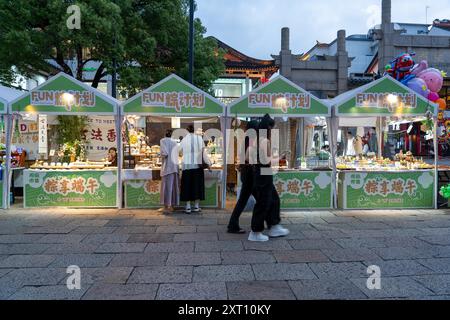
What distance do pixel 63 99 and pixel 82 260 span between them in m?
4.00

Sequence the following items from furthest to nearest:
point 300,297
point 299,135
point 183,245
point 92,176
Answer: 1. point 299,135
2. point 92,176
3. point 183,245
4. point 300,297

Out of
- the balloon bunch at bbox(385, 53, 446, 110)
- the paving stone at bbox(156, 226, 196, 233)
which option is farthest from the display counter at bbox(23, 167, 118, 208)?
the balloon bunch at bbox(385, 53, 446, 110)

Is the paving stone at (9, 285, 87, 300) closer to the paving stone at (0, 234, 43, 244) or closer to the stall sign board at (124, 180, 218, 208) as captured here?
the paving stone at (0, 234, 43, 244)

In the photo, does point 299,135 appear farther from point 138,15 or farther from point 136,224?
point 138,15

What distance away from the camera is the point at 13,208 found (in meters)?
7.60

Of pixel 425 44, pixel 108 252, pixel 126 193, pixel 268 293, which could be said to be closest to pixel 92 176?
pixel 126 193

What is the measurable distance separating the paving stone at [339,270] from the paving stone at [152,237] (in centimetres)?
215

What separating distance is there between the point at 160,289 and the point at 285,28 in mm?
21072

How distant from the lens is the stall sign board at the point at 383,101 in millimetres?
7492

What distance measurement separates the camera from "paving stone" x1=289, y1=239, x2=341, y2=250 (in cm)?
499

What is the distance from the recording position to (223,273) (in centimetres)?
399

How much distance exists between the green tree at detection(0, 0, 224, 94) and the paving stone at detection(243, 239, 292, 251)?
7.15 meters

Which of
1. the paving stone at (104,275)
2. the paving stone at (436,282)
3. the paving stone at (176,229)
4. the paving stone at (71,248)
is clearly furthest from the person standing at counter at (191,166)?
the paving stone at (436,282)

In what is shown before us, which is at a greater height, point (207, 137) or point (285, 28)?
point (285, 28)
